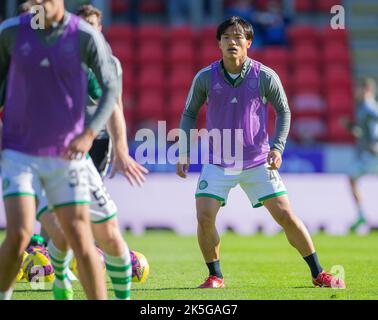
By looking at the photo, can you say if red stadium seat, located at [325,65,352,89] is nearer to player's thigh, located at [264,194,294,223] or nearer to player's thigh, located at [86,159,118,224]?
player's thigh, located at [264,194,294,223]

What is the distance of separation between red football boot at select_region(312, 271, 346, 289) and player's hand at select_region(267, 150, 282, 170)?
120 centimetres

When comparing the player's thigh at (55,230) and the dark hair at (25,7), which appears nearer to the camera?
the player's thigh at (55,230)

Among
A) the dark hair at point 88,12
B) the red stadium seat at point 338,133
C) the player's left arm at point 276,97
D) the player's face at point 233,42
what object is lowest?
the player's left arm at point 276,97

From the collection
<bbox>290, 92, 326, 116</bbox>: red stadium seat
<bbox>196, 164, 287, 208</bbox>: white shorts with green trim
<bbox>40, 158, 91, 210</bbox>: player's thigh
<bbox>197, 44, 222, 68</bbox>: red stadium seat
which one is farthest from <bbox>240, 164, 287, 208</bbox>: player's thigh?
<bbox>197, 44, 222, 68</bbox>: red stadium seat

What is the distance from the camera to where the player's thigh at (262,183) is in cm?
907

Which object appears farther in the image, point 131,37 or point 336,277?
point 131,37

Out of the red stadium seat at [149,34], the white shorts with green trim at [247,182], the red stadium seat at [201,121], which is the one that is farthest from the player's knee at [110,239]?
the red stadium seat at [149,34]

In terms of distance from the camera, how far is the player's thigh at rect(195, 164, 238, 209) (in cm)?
906

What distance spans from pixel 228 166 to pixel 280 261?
10.7 ft

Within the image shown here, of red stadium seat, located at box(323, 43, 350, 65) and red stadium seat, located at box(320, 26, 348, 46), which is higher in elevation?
red stadium seat, located at box(320, 26, 348, 46)

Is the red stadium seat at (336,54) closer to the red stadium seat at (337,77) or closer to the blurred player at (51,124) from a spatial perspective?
the red stadium seat at (337,77)

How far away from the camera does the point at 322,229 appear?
17.5m

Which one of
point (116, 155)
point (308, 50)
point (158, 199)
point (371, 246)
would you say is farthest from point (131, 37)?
point (116, 155)
